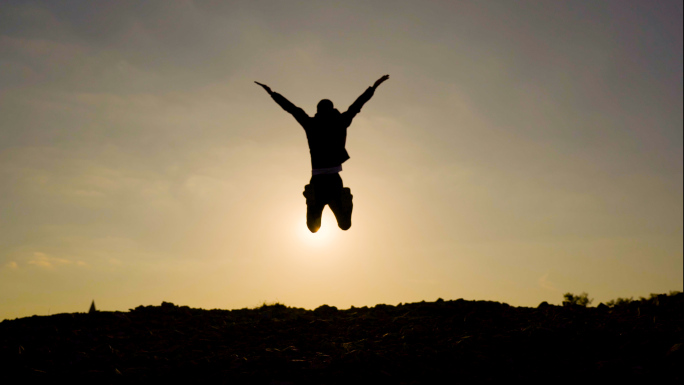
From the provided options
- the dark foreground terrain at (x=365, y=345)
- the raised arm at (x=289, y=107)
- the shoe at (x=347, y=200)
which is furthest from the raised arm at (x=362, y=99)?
the dark foreground terrain at (x=365, y=345)

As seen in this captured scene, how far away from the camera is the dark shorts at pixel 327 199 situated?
11.2 m

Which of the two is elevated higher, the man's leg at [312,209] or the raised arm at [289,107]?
the raised arm at [289,107]

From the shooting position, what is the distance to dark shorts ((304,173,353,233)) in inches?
440

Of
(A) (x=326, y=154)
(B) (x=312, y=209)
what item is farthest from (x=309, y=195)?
(A) (x=326, y=154)

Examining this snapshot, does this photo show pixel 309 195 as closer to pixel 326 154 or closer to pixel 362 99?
pixel 326 154

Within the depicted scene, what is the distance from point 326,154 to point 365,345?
4.48m

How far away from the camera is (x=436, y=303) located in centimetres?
1697

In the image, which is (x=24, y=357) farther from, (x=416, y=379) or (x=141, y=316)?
(x=416, y=379)

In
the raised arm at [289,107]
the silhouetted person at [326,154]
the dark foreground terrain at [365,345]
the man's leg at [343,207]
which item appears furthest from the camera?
the man's leg at [343,207]

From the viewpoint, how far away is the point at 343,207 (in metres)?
11.2

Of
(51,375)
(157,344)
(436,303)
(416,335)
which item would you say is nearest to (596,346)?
(416,335)

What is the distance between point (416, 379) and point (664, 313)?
801 cm

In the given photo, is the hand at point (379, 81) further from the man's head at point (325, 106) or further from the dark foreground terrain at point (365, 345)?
the dark foreground terrain at point (365, 345)

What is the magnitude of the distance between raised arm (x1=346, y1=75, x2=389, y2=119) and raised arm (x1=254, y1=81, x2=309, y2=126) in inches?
33.8
